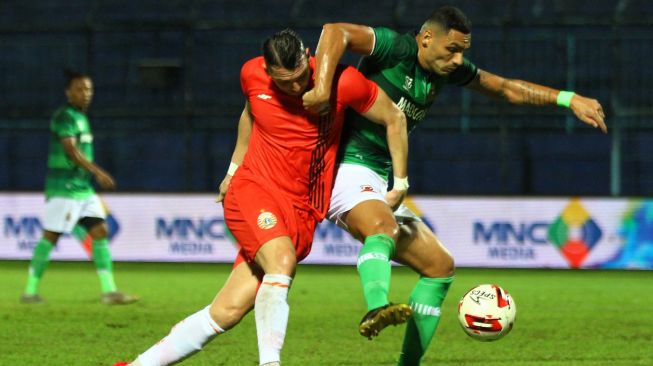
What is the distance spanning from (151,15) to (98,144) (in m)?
3.11

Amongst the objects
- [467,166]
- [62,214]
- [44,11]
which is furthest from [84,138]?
[44,11]

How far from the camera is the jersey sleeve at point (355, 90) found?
555 centimetres

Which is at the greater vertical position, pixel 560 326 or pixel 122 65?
pixel 122 65

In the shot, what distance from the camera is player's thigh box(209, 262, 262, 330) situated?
213 inches

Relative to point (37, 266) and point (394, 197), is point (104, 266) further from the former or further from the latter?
point (394, 197)

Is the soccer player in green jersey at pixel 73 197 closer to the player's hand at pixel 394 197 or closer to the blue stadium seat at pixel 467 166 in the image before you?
the player's hand at pixel 394 197

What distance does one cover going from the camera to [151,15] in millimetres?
21688

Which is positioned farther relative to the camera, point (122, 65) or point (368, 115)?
point (122, 65)

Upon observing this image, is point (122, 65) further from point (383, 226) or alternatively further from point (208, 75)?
point (383, 226)

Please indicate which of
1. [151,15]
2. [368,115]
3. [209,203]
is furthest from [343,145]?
[151,15]

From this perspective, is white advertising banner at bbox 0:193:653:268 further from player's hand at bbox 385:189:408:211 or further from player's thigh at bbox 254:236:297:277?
player's thigh at bbox 254:236:297:277

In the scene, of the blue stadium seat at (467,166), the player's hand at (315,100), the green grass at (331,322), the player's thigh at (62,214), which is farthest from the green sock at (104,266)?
the blue stadium seat at (467,166)

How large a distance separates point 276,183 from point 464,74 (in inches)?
55.3

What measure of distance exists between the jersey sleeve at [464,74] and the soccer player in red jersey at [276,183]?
0.66m
